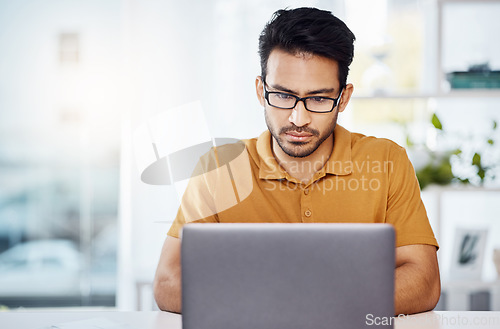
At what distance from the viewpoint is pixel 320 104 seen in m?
1.57

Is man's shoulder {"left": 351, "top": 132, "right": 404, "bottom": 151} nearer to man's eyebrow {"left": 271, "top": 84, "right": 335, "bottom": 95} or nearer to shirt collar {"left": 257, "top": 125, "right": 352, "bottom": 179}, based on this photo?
shirt collar {"left": 257, "top": 125, "right": 352, "bottom": 179}

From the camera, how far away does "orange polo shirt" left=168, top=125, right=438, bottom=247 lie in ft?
5.25

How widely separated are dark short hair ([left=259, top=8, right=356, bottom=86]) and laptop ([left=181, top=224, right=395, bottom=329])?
0.82m

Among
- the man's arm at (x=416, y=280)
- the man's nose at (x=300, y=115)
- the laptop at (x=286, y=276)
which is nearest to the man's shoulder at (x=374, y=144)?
the man's nose at (x=300, y=115)

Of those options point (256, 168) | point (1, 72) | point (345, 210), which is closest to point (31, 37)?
point (1, 72)

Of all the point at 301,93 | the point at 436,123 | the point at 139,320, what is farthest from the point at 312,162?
the point at 436,123

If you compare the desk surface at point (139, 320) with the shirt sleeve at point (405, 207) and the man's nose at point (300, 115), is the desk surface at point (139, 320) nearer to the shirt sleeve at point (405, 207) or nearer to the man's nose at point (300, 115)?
the shirt sleeve at point (405, 207)

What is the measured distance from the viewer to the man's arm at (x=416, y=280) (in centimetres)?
128

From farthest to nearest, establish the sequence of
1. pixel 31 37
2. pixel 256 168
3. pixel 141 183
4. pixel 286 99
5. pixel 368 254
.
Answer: pixel 31 37 → pixel 141 183 → pixel 256 168 → pixel 286 99 → pixel 368 254

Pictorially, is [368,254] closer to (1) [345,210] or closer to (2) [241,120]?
(1) [345,210]

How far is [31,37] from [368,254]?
2.97 m

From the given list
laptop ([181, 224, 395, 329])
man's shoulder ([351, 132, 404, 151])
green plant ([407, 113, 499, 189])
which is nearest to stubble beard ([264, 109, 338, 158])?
man's shoulder ([351, 132, 404, 151])

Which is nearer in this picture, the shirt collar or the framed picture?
the shirt collar

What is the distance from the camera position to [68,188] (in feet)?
11.0
